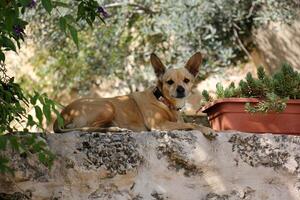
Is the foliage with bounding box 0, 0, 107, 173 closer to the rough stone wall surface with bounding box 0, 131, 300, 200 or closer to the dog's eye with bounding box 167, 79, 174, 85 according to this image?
the rough stone wall surface with bounding box 0, 131, 300, 200

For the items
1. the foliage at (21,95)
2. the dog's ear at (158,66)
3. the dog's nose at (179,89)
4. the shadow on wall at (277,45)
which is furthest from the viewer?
the shadow on wall at (277,45)

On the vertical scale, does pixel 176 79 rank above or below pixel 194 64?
below

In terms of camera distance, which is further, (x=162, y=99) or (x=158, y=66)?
(x=158, y=66)

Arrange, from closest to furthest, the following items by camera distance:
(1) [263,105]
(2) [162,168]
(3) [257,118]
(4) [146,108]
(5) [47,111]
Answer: (5) [47,111]
(2) [162,168]
(1) [263,105]
(3) [257,118]
(4) [146,108]

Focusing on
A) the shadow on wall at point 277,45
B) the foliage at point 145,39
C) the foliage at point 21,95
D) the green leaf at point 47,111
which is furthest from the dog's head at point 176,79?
the shadow on wall at point 277,45

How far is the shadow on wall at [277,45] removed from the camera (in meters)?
8.86

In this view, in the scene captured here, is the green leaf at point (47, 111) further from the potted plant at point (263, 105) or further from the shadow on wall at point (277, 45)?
the shadow on wall at point (277, 45)

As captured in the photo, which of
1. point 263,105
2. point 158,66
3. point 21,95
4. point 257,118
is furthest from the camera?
point 158,66

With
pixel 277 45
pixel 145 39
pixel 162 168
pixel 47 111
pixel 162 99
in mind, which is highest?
pixel 145 39

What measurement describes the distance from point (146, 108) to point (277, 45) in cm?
436

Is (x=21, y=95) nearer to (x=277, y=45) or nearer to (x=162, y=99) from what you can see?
(x=162, y=99)

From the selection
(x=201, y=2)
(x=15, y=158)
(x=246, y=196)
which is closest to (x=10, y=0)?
(x=15, y=158)

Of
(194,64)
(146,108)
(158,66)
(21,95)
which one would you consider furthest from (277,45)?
(21,95)

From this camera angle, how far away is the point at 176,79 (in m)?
5.15
